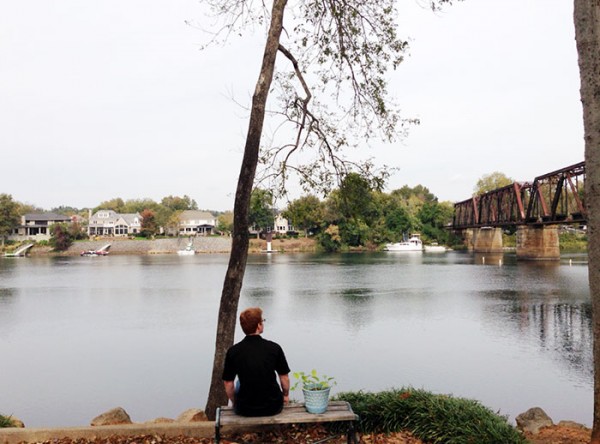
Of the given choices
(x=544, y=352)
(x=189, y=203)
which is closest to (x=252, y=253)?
(x=189, y=203)

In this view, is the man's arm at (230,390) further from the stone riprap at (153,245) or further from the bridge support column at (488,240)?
the stone riprap at (153,245)

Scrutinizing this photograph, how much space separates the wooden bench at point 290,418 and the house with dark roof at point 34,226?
12152cm

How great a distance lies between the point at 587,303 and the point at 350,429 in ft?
78.1

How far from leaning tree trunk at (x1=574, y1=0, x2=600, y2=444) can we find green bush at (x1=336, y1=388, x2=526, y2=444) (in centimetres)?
114

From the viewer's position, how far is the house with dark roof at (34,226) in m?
113

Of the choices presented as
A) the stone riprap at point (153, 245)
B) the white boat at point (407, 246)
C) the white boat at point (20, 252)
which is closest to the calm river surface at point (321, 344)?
the white boat at point (407, 246)

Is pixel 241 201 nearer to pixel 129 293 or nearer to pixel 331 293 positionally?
pixel 331 293

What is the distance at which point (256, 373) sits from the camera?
4676mm

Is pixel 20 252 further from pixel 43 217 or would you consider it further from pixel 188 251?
pixel 188 251

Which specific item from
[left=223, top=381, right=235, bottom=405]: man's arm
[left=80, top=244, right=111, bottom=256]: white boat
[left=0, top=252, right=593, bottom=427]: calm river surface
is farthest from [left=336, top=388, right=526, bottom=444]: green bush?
[left=80, top=244, right=111, bottom=256]: white boat

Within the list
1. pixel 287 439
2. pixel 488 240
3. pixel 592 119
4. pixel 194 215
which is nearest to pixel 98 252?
pixel 194 215

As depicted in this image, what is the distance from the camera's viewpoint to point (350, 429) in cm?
484

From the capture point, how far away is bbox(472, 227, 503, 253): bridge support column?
8144 centimetres

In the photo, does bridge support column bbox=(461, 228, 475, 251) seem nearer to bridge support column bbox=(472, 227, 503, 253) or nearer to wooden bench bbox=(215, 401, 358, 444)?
bridge support column bbox=(472, 227, 503, 253)
